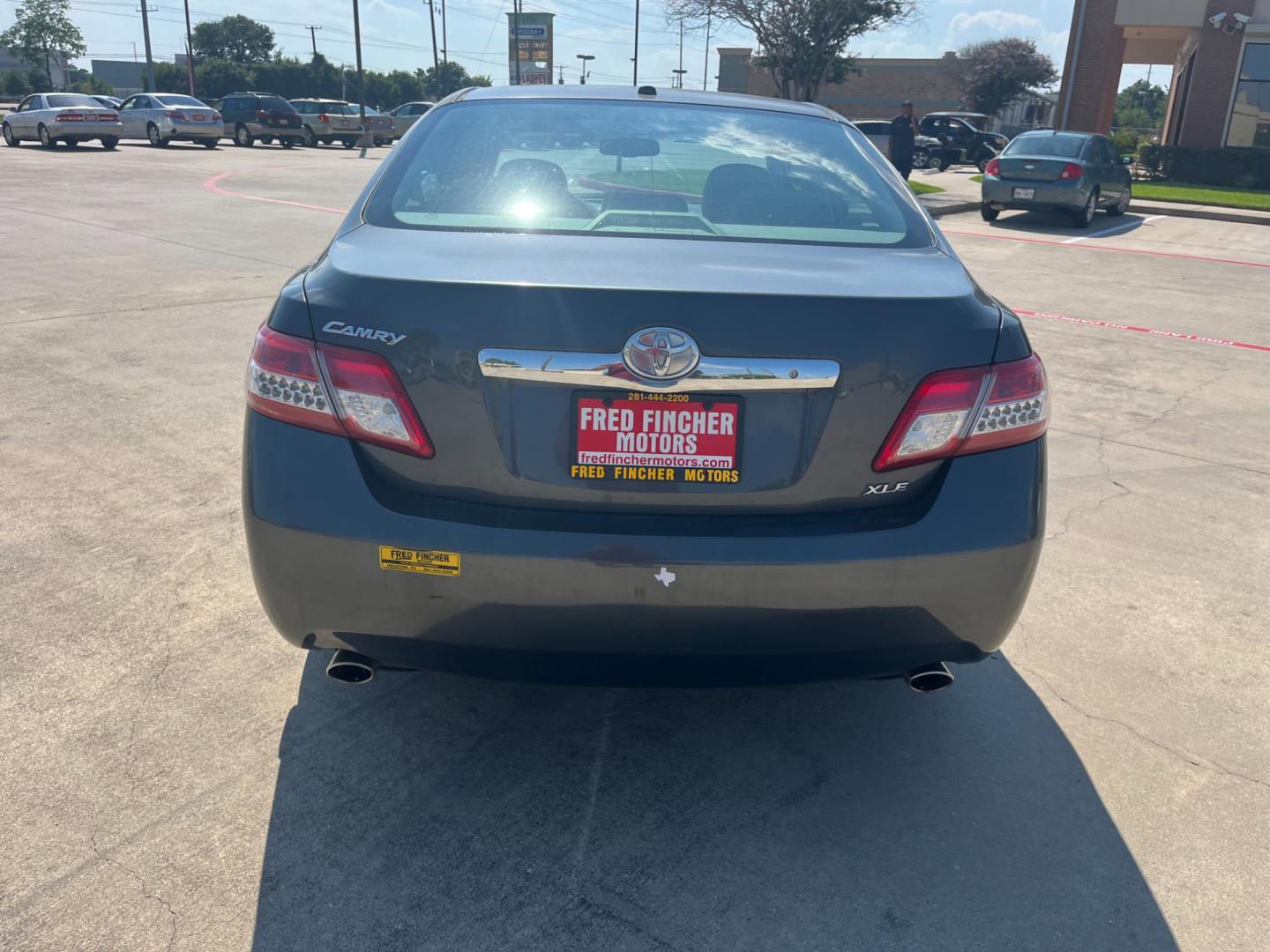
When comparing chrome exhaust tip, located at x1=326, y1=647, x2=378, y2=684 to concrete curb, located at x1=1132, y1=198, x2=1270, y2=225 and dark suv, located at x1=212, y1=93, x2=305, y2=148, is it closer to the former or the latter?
concrete curb, located at x1=1132, y1=198, x2=1270, y2=225

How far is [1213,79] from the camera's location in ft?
99.1

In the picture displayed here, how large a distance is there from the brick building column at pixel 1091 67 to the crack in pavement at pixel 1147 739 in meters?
33.6

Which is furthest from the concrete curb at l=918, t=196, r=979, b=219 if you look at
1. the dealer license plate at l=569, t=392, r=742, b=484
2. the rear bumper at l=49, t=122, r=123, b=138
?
the rear bumper at l=49, t=122, r=123, b=138

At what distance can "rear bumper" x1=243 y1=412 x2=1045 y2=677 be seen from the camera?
89.7 inches

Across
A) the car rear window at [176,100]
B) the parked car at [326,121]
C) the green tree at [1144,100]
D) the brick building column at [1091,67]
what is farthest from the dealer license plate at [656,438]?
the green tree at [1144,100]

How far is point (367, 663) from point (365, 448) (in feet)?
1.80

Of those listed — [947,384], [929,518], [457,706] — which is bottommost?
[457,706]

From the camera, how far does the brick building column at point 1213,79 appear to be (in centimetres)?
2950

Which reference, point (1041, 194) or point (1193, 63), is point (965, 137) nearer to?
point (1193, 63)

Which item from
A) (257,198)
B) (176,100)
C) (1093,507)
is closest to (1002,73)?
(176,100)

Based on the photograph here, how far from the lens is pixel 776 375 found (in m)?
2.24

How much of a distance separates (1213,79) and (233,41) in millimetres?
120917

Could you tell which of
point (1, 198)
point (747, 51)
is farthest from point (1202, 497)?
point (747, 51)

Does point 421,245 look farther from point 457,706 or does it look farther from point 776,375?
point 457,706
